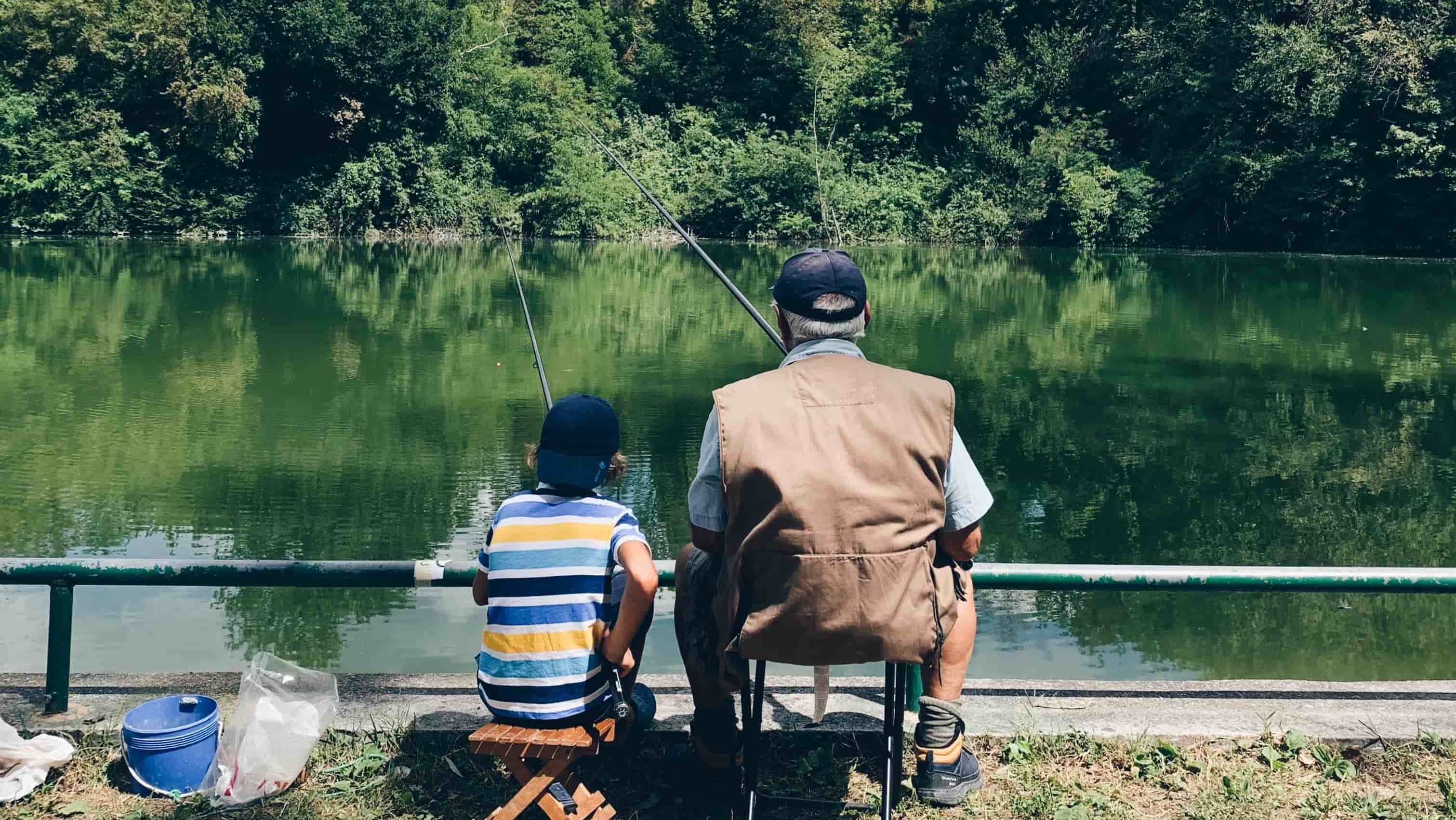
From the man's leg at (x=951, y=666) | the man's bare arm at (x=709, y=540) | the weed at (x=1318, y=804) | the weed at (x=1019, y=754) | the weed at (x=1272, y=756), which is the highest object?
the man's bare arm at (x=709, y=540)

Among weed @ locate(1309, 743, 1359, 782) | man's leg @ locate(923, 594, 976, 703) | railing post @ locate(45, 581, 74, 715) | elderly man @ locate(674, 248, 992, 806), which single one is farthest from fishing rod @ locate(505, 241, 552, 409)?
weed @ locate(1309, 743, 1359, 782)

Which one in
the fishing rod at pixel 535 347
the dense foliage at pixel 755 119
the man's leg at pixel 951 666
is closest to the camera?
the man's leg at pixel 951 666

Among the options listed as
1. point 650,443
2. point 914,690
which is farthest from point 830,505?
point 650,443

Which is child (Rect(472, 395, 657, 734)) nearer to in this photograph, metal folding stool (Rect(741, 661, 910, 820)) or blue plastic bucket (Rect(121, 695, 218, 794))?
metal folding stool (Rect(741, 661, 910, 820))

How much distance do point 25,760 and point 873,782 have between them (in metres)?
1.77

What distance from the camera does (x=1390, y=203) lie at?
2980 centimetres

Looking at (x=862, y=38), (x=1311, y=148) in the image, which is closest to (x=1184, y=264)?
(x=1311, y=148)

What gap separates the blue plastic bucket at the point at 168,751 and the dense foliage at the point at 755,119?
95.4 feet

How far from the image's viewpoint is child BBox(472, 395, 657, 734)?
2512mm

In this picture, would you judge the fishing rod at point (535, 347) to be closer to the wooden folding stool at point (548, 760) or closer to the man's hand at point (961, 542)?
the wooden folding stool at point (548, 760)

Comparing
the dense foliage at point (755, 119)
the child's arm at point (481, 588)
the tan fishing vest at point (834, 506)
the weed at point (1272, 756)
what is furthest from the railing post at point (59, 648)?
the dense foliage at point (755, 119)

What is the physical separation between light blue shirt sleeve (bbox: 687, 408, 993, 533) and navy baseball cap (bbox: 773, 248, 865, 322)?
29cm

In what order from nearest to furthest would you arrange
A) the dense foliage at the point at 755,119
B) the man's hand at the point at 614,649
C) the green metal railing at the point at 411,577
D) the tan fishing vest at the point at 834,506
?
the tan fishing vest at the point at 834,506
the man's hand at the point at 614,649
the green metal railing at the point at 411,577
the dense foliage at the point at 755,119

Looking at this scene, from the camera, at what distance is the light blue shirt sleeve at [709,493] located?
93.1 inches
